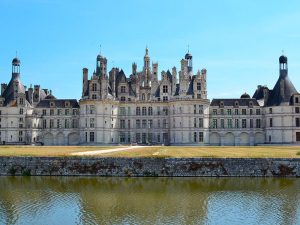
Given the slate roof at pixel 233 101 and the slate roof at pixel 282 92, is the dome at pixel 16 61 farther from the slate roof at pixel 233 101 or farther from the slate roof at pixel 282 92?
the slate roof at pixel 282 92

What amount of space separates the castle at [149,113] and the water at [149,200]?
36.0 metres

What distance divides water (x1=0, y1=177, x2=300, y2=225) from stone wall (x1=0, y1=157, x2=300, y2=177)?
1.54m

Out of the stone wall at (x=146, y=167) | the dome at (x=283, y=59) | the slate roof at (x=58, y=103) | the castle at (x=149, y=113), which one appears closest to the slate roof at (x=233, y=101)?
the castle at (x=149, y=113)

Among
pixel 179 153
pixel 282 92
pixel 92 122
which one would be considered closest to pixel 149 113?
pixel 92 122

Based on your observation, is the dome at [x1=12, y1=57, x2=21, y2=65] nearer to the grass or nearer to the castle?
the castle

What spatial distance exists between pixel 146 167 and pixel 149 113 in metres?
38.3

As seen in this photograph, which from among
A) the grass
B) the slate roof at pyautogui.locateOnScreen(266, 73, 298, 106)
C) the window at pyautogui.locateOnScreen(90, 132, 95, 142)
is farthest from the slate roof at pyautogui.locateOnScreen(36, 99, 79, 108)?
the slate roof at pyautogui.locateOnScreen(266, 73, 298, 106)

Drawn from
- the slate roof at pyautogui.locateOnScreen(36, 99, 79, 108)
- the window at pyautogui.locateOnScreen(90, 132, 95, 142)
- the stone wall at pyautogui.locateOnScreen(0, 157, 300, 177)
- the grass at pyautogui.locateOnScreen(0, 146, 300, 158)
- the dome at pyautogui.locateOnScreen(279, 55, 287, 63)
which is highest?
the dome at pyautogui.locateOnScreen(279, 55, 287, 63)

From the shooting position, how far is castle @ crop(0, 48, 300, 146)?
66375mm

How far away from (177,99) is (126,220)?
49125 millimetres

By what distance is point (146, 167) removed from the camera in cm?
3256

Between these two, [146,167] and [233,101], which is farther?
[233,101]

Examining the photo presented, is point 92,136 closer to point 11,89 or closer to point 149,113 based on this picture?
point 149,113

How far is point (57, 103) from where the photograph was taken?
71.9 m
